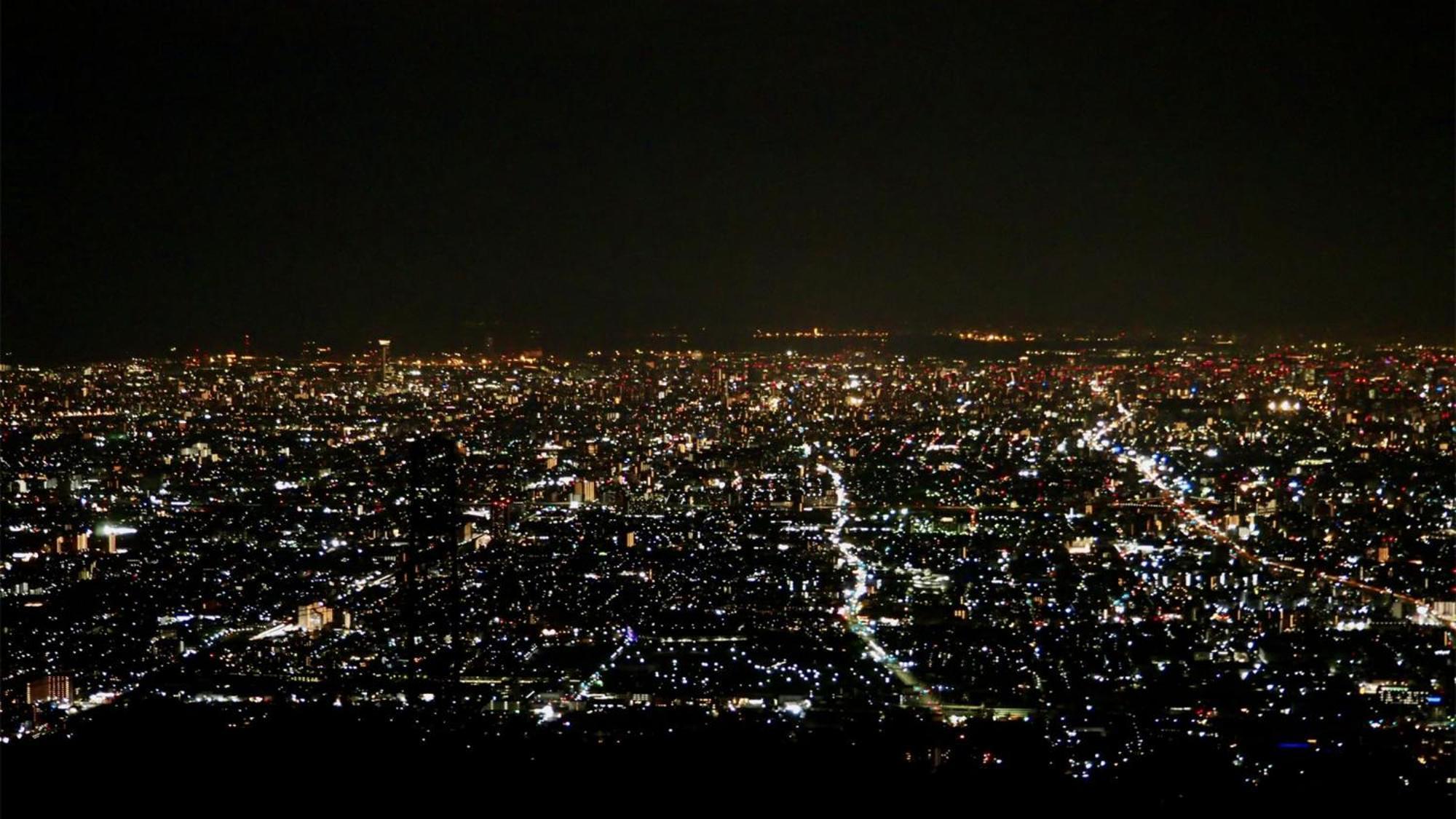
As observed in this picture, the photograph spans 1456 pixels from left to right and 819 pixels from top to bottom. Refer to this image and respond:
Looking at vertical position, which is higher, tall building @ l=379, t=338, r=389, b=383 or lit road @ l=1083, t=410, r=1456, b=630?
tall building @ l=379, t=338, r=389, b=383

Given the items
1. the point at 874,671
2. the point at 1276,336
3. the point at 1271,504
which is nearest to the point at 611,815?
the point at 874,671

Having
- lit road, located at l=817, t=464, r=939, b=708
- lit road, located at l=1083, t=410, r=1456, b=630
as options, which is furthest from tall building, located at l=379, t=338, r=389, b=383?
lit road, located at l=1083, t=410, r=1456, b=630

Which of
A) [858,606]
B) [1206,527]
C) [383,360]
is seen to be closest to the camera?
[858,606]

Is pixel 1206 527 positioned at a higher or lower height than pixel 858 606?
higher

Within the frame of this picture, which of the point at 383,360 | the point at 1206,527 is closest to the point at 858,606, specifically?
the point at 1206,527

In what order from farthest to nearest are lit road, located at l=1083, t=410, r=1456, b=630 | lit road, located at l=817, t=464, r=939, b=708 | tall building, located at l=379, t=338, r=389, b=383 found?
tall building, located at l=379, t=338, r=389, b=383 → lit road, located at l=1083, t=410, r=1456, b=630 → lit road, located at l=817, t=464, r=939, b=708

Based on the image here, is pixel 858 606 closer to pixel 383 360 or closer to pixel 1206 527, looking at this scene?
pixel 1206 527

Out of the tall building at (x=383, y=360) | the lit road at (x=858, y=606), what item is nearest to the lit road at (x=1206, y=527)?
the lit road at (x=858, y=606)

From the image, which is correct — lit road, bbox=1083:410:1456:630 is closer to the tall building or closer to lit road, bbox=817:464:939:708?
lit road, bbox=817:464:939:708

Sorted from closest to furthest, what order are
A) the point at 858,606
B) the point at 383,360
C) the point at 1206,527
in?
the point at 858,606
the point at 1206,527
the point at 383,360

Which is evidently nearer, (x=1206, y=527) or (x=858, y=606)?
(x=858, y=606)

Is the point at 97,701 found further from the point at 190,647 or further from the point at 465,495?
the point at 465,495
